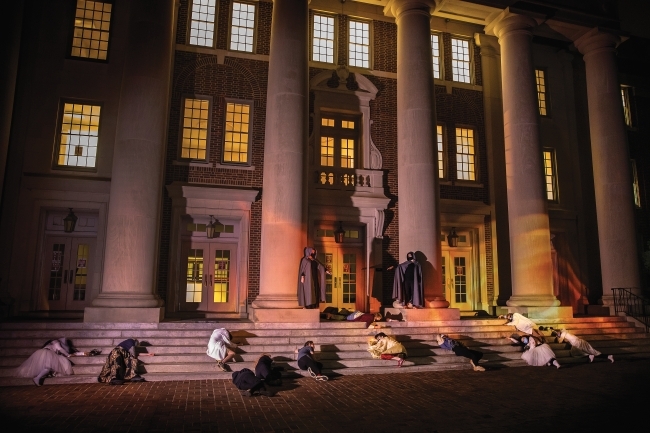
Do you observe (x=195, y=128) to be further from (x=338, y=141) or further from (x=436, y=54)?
(x=436, y=54)

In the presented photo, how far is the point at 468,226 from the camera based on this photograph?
1922 centimetres

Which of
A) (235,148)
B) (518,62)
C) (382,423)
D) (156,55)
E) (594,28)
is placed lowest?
(382,423)

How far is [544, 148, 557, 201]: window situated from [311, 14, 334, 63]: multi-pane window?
33.7 ft

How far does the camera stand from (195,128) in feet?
55.7

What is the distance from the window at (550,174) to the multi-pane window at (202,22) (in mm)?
14694

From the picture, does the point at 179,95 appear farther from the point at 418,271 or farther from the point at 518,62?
the point at 518,62

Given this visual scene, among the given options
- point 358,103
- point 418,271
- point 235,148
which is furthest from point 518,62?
point 235,148

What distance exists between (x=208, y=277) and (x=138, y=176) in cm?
500

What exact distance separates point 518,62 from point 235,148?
10.4 m

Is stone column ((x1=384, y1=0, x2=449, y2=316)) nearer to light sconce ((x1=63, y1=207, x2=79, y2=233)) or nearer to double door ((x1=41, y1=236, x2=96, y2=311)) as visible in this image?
double door ((x1=41, y1=236, x2=96, y2=311))

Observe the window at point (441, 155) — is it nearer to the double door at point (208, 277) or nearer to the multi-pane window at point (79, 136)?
the double door at point (208, 277)

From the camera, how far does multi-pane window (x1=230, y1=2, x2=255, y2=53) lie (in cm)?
1777

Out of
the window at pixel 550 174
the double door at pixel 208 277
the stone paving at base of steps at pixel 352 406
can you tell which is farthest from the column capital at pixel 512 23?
the double door at pixel 208 277

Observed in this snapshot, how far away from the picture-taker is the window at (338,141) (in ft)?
59.9
